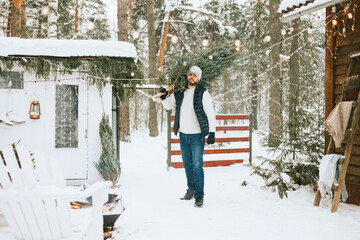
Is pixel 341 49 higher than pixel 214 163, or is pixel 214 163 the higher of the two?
pixel 341 49

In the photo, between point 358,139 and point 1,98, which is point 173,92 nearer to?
point 358,139

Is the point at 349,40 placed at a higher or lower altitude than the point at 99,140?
higher

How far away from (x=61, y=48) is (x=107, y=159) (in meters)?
2.28

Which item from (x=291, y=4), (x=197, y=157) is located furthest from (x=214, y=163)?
(x=291, y=4)

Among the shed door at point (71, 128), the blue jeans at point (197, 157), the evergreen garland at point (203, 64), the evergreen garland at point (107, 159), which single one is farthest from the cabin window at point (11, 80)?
the blue jeans at point (197, 157)

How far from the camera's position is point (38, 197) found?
202cm

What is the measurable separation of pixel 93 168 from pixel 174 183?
1.71 meters

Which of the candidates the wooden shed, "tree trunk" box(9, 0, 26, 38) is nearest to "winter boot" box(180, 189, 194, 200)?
the wooden shed

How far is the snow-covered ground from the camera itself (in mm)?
3334

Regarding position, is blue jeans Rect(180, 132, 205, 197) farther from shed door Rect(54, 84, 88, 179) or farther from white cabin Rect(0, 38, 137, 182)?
shed door Rect(54, 84, 88, 179)

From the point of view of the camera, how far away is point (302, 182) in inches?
200

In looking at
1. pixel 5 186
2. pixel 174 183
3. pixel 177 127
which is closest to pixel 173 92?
pixel 177 127

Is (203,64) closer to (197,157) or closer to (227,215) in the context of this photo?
(197,157)

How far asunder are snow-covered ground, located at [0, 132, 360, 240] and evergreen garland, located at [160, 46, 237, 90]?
5.98ft
